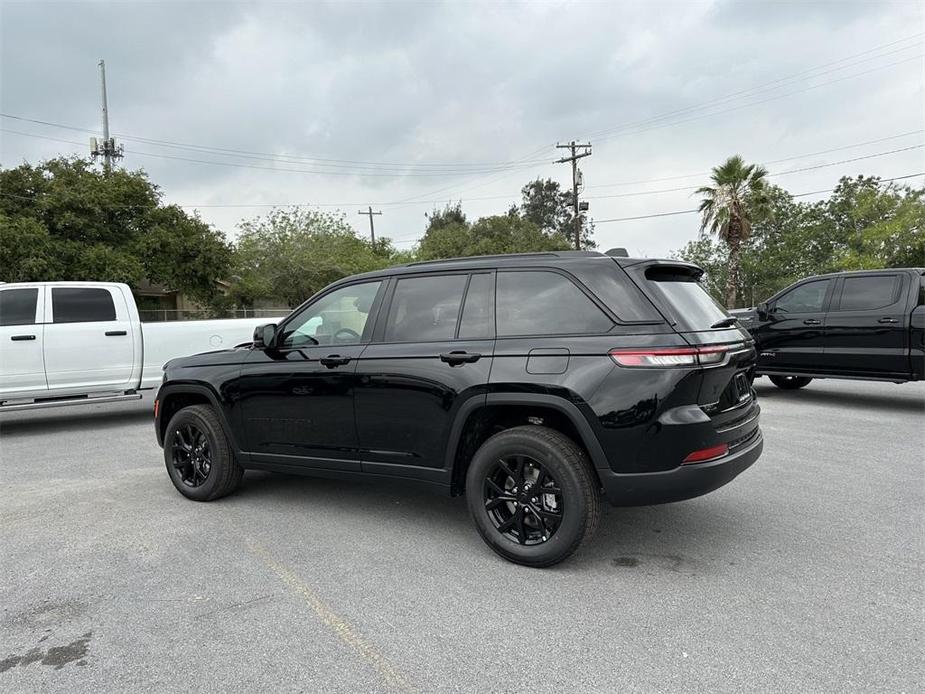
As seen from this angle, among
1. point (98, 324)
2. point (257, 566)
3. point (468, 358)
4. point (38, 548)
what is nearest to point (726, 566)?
Result: point (468, 358)

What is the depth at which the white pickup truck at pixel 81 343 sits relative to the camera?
7.97 metres

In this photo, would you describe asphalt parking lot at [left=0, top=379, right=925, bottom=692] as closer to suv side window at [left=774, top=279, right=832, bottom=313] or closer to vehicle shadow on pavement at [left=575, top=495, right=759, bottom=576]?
vehicle shadow on pavement at [left=575, top=495, right=759, bottom=576]

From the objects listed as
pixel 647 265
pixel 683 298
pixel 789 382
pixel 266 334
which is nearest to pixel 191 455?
pixel 266 334

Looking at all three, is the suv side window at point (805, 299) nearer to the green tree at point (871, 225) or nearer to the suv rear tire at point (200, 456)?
the suv rear tire at point (200, 456)

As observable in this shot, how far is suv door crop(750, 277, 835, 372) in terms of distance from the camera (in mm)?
9016

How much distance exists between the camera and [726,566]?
3609mm

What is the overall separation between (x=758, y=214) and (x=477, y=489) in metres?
29.7

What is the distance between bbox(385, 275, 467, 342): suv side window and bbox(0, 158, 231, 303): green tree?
82.2ft

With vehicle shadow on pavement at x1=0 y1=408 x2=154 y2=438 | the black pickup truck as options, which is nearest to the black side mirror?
vehicle shadow on pavement at x1=0 y1=408 x2=154 y2=438

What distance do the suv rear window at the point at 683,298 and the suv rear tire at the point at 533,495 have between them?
0.95 metres

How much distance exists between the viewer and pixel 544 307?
375 cm

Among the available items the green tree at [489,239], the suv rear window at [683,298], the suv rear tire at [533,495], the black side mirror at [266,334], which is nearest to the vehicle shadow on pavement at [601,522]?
the suv rear tire at [533,495]

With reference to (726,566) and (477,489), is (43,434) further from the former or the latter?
(726,566)

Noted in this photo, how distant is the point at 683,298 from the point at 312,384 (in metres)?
2.55
